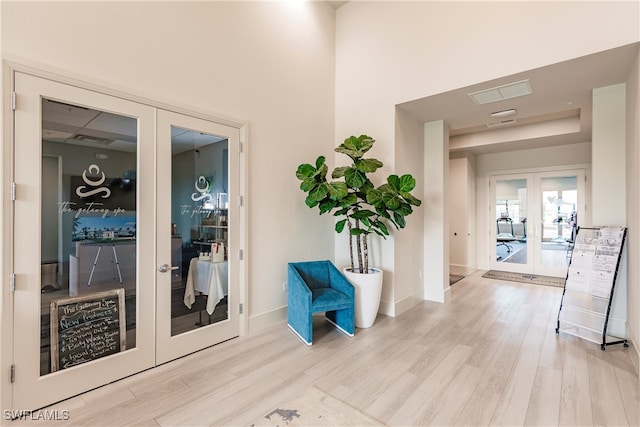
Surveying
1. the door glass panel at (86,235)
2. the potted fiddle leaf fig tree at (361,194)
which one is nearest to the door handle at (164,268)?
the door glass panel at (86,235)

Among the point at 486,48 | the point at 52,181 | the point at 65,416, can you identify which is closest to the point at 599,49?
the point at 486,48

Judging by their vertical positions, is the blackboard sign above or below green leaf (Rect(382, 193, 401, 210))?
below

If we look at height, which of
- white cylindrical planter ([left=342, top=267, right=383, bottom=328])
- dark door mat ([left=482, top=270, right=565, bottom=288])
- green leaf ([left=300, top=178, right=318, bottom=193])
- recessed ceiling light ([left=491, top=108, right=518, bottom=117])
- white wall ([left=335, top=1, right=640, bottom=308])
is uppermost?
white wall ([left=335, top=1, right=640, bottom=308])

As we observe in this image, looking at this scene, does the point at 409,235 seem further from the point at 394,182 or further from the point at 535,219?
the point at 535,219

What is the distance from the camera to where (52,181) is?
2271 mm

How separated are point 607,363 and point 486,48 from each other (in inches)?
139

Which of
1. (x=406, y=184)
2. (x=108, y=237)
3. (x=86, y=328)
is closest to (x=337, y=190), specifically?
(x=406, y=184)

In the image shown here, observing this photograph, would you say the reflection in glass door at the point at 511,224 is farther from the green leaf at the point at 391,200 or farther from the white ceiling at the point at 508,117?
the green leaf at the point at 391,200

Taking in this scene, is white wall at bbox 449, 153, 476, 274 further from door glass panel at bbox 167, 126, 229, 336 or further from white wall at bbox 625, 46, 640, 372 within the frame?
door glass panel at bbox 167, 126, 229, 336

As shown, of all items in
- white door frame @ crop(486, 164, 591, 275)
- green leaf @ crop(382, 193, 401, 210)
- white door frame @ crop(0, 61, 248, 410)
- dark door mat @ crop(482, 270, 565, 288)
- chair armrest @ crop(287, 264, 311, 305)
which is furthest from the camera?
white door frame @ crop(486, 164, 591, 275)

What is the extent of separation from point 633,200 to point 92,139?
5.12 m

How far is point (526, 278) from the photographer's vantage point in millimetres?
6535

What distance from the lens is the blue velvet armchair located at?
3.30 metres

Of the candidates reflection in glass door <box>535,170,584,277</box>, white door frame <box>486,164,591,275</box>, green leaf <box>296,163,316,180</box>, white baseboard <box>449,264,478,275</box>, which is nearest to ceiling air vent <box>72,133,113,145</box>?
green leaf <box>296,163,316,180</box>
